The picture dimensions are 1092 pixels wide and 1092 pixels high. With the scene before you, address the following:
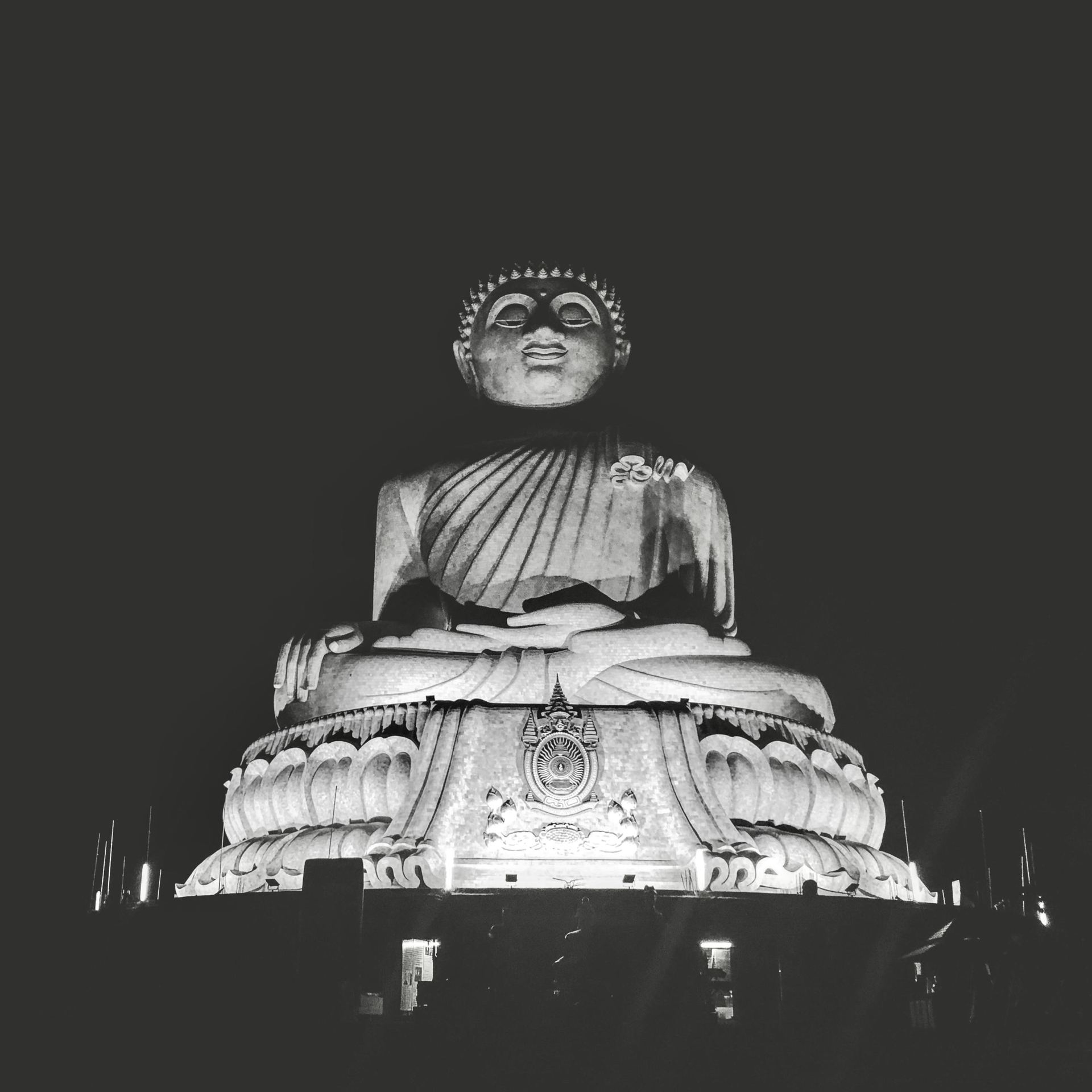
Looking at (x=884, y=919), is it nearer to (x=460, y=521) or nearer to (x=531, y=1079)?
(x=531, y=1079)

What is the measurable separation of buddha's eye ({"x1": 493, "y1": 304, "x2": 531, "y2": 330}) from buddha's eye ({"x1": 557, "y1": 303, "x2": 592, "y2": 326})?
0.27m

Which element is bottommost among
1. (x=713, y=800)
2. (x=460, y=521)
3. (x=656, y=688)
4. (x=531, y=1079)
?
(x=531, y=1079)

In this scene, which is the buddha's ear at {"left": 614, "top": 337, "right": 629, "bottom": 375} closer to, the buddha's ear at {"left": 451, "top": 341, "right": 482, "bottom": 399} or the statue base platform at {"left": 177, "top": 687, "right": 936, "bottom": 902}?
the buddha's ear at {"left": 451, "top": 341, "right": 482, "bottom": 399}

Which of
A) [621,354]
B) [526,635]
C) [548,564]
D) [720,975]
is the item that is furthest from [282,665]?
[621,354]

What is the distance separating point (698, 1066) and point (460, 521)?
5.80 meters

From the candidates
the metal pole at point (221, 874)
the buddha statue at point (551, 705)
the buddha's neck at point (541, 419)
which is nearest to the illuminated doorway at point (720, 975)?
the buddha statue at point (551, 705)

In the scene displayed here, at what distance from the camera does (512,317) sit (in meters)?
12.0

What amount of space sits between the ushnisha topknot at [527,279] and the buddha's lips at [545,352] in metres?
0.63

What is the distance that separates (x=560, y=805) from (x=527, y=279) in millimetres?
5153

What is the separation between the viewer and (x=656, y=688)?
9469 millimetres

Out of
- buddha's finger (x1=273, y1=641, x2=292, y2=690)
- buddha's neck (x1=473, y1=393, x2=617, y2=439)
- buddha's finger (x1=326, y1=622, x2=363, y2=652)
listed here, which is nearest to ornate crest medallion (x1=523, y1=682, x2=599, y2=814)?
buddha's finger (x1=326, y1=622, x2=363, y2=652)

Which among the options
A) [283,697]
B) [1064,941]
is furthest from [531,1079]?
[283,697]

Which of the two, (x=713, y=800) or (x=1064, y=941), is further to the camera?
(x=713, y=800)

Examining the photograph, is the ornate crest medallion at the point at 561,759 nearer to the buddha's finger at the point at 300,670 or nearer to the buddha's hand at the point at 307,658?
the buddha's hand at the point at 307,658
